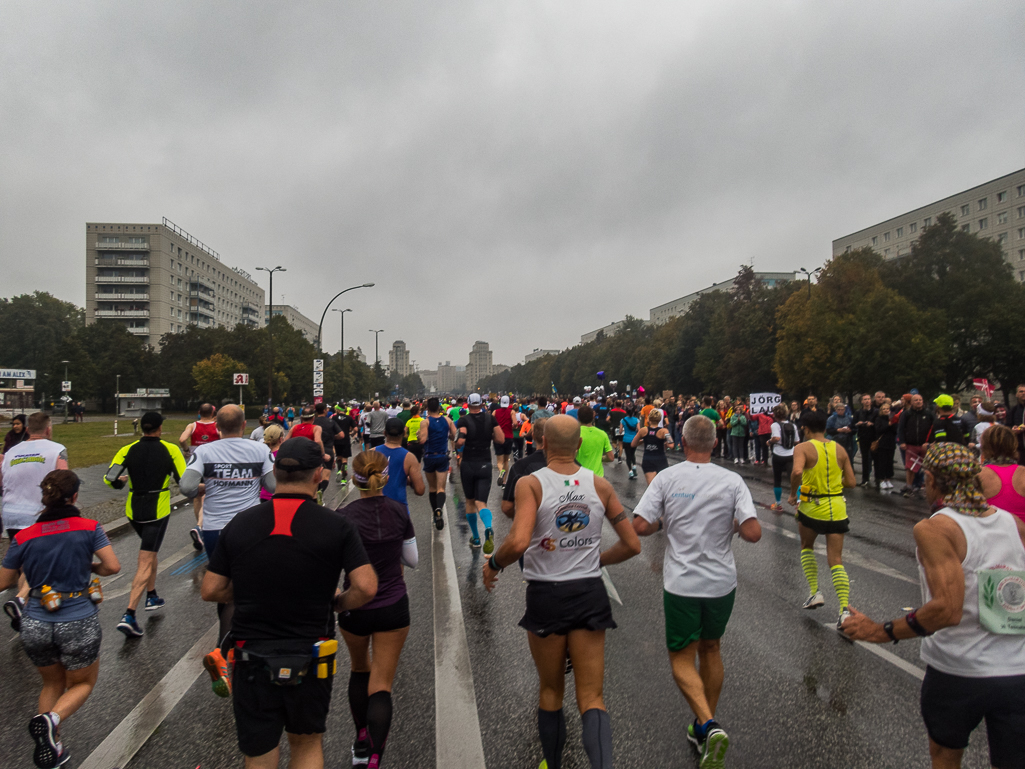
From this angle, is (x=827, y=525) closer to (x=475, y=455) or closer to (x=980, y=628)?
(x=980, y=628)

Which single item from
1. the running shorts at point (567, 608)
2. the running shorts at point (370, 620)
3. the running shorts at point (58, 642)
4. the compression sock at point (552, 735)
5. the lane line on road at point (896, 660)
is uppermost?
the running shorts at point (567, 608)

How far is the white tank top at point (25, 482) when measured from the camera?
5449 mm

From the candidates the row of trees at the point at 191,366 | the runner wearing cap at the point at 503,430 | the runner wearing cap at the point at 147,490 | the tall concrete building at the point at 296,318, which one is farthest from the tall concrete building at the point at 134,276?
the runner wearing cap at the point at 147,490

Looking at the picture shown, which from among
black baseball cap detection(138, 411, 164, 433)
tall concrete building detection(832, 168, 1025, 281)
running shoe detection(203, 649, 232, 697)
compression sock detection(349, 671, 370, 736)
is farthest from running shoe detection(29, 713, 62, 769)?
tall concrete building detection(832, 168, 1025, 281)

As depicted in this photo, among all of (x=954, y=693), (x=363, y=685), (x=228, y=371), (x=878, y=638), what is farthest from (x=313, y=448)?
(x=228, y=371)

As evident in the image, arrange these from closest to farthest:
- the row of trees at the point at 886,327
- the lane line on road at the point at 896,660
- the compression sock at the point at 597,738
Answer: the compression sock at the point at 597,738
the lane line on road at the point at 896,660
the row of trees at the point at 886,327

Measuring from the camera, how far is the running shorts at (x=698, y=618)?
3451 millimetres

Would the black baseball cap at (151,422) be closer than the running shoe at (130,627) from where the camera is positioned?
No

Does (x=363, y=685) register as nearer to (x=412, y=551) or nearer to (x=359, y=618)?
(x=359, y=618)

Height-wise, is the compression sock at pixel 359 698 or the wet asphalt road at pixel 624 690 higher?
the compression sock at pixel 359 698

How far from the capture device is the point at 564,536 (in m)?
3.15

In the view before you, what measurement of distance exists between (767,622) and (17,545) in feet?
18.1

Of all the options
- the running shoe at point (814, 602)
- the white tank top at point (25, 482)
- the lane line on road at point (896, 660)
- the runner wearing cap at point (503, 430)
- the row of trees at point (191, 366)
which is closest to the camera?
the lane line on road at point (896, 660)

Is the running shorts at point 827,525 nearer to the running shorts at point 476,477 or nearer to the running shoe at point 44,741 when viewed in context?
the running shorts at point 476,477
